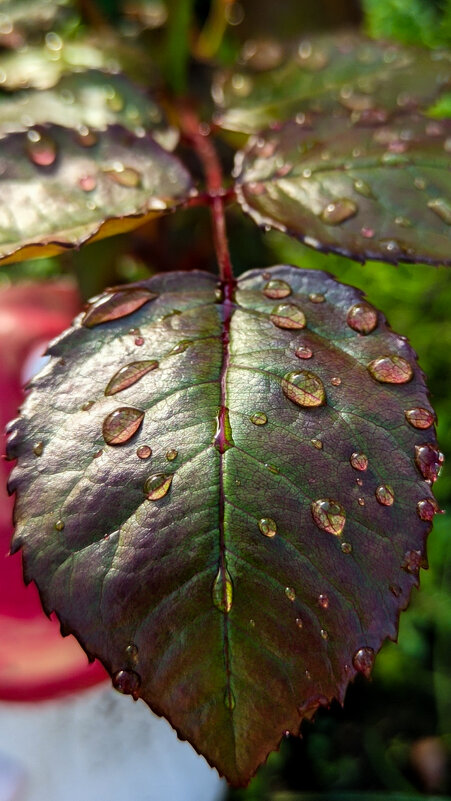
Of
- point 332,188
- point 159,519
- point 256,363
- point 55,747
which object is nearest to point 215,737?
point 159,519

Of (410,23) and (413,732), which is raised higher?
(410,23)

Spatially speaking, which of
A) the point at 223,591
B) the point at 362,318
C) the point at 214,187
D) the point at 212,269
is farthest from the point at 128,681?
the point at 212,269

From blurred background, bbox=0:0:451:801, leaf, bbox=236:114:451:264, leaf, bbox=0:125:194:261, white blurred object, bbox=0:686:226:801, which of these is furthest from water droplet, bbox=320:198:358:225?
white blurred object, bbox=0:686:226:801

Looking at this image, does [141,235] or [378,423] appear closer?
[378,423]

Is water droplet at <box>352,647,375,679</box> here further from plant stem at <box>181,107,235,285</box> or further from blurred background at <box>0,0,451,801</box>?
blurred background at <box>0,0,451,801</box>

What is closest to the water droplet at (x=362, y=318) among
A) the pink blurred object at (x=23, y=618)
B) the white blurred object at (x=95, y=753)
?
the pink blurred object at (x=23, y=618)

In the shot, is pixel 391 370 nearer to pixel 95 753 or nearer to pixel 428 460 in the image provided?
pixel 428 460

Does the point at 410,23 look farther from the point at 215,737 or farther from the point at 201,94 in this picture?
the point at 215,737
